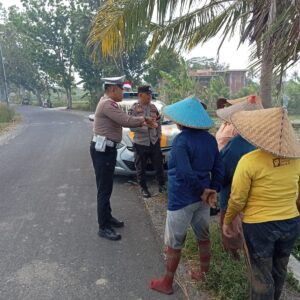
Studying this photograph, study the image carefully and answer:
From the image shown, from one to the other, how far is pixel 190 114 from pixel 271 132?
2.37ft

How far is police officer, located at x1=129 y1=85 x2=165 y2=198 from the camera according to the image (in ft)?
17.0

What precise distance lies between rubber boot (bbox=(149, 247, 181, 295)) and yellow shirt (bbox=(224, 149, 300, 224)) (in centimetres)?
79

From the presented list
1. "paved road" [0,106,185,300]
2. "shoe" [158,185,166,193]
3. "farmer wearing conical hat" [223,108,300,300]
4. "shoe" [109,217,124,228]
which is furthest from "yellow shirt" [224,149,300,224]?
"shoe" [158,185,166,193]

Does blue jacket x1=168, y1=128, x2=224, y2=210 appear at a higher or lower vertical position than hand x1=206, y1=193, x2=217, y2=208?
higher

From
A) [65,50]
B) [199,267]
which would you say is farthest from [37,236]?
[65,50]

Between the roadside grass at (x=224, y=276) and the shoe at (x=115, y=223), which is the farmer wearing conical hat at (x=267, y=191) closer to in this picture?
the roadside grass at (x=224, y=276)

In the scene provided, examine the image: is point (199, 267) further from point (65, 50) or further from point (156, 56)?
point (65, 50)

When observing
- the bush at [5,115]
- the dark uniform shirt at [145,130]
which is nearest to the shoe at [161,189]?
the dark uniform shirt at [145,130]

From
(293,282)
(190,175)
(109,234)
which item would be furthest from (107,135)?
(293,282)

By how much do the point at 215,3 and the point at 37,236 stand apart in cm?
415

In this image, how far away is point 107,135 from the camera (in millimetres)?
3941

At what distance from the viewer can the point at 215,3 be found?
536 cm

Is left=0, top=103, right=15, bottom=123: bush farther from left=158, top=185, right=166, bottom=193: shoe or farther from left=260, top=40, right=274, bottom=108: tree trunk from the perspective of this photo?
left=260, top=40, right=274, bottom=108: tree trunk

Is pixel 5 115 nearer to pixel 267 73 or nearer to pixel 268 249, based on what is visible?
pixel 267 73
